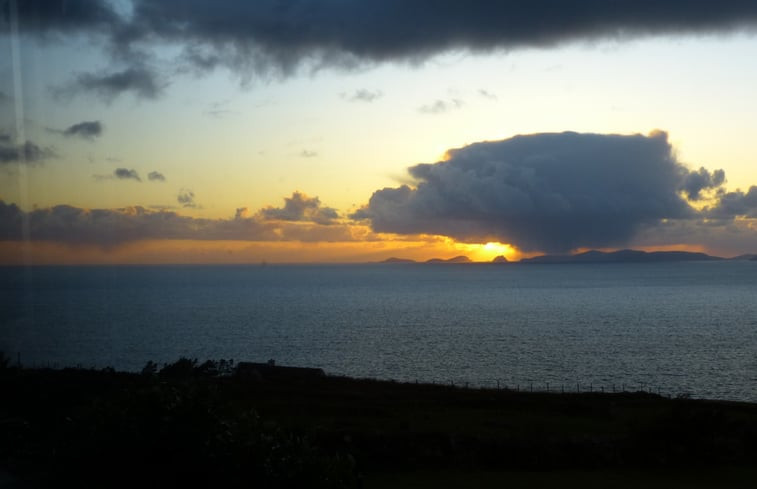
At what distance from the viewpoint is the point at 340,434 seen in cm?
2159

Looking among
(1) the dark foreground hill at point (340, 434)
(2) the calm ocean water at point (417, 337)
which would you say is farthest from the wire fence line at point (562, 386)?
(1) the dark foreground hill at point (340, 434)

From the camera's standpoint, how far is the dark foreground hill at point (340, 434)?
9562mm

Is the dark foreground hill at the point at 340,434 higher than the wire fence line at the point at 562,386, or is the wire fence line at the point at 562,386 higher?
the dark foreground hill at the point at 340,434

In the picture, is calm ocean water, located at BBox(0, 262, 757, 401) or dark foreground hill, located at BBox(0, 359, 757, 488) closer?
dark foreground hill, located at BBox(0, 359, 757, 488)

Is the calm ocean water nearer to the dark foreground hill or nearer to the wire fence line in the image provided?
the wire fence line

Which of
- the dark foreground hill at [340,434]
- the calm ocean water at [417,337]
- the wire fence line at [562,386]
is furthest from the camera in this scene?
the calm ocean water at [417,337]

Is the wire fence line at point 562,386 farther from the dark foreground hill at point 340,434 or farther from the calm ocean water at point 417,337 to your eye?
the dark foreground hill at point 340,434

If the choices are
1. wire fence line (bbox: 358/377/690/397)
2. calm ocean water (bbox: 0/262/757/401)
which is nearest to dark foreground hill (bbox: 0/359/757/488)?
wire fence line (bbox: 358/377/690/397)

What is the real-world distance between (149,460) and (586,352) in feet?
172

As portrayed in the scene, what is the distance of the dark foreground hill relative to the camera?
956 centimetres

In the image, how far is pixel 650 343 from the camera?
6297cm

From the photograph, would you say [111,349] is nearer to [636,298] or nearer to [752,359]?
[752,359]

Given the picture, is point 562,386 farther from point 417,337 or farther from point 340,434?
point 417,337

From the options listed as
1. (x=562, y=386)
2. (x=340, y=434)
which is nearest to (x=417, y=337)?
(x=562, y=386)
